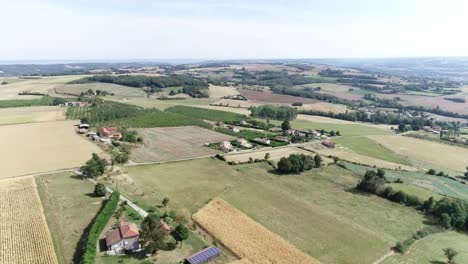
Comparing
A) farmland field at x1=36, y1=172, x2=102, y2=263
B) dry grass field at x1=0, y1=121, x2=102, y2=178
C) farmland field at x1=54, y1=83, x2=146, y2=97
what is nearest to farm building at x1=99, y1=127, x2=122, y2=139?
dry grass field at x1=0, y1=121, x2=102, y2=178

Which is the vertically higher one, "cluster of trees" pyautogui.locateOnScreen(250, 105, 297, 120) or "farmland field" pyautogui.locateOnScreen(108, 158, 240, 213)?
"farmland field" pyautogui.locateOnScreen(108, 158, 240, 213)

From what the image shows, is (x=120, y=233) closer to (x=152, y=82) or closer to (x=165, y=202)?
(x=165, y=202)

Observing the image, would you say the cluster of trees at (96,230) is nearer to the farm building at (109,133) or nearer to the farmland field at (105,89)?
the farm building at (109,133)

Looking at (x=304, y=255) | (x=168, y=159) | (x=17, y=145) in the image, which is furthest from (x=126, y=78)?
(x=304, y=255)

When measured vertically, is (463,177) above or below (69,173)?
below

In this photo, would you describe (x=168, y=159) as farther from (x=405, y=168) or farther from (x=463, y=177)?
(x=463, y=177)

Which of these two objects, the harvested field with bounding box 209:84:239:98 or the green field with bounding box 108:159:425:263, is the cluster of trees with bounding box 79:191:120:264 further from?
the harvested field with bounding box 209:84:239:98

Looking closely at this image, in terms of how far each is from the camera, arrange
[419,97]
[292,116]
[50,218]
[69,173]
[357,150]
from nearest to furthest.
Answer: [50,218]
[69,173]
[357,150]
[292,116]
[419,97]
